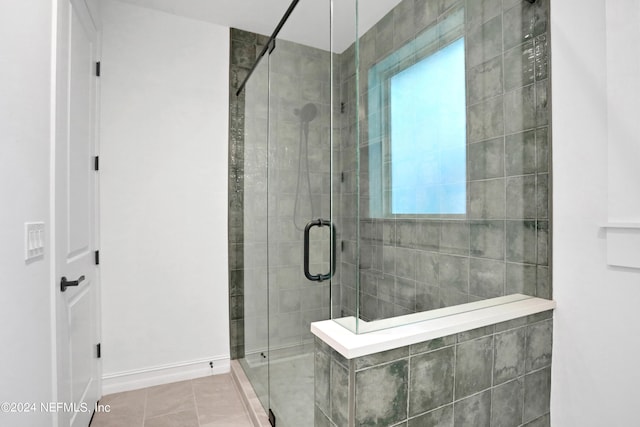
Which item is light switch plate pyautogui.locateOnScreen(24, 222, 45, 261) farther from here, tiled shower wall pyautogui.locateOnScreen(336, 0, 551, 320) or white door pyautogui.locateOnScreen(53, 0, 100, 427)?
tiled shower wall pyautogui.locateOnScreen(336, 0, 551, 320)

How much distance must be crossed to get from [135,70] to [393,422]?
109 inches

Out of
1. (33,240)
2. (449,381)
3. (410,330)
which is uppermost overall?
(33,240)

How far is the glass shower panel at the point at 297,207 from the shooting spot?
146 centimetres

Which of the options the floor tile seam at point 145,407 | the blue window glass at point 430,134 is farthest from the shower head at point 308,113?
the floor tile seam at point 145,407

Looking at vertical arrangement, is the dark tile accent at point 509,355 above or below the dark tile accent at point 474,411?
above

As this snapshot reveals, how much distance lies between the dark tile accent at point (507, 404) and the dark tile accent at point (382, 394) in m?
0.47

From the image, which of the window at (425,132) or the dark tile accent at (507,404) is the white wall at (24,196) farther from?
the dark tile accent at (507,404)

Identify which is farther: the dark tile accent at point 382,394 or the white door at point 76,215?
the white door at point 76,215

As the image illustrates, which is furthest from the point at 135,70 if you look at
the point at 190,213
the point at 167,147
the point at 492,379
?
the point at 492,379

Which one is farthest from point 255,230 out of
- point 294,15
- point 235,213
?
point 294,15

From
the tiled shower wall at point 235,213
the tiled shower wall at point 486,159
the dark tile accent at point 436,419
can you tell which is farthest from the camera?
the tiled shower wall at point 235,213

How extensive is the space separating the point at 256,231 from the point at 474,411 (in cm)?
165

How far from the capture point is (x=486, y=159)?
1.52 m

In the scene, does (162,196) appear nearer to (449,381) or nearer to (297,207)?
(297,207)
